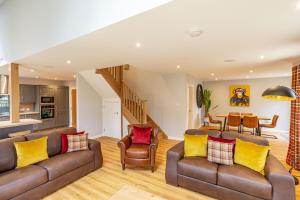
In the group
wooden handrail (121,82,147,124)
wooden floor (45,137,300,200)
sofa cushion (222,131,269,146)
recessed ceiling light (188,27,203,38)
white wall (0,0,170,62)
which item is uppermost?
white wall (0,0,170,62)

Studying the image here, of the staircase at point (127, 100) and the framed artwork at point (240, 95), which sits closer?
the staircase at point (127, 100)

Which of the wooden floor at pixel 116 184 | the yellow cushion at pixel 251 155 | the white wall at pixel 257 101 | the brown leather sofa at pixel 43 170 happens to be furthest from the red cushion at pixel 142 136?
the white wall at pixel 257 101

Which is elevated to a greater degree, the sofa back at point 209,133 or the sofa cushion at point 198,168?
the sofa back at point 209,133

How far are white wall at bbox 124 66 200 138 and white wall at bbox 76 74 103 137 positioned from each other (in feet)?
4.53

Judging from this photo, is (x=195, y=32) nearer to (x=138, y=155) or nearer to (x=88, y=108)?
(x=138, y=155)

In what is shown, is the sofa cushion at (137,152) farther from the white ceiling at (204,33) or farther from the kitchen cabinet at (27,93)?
the kitchen cabinet at (27,93)

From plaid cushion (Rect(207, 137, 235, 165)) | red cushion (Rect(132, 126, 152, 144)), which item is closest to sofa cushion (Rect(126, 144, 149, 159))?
red cushion (Rect(132, 126, 152, 144))

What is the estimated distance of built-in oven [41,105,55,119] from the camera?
6.64 meters

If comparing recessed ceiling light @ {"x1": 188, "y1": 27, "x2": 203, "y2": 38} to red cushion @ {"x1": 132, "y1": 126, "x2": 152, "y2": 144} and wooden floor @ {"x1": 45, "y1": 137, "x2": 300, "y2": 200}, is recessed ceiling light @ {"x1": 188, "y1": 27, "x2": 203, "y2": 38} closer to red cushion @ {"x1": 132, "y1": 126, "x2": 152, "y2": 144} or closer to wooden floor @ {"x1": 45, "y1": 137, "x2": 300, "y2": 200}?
red cushion @ {"x1": 132, "y1": 126, "x2": 152, "y2": 144}

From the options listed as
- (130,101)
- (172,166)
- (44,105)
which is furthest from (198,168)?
(44,105)

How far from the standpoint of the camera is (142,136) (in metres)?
3.45

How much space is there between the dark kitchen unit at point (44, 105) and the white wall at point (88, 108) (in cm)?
234

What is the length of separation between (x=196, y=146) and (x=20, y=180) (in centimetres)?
267

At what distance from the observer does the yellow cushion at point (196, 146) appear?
271 cm
